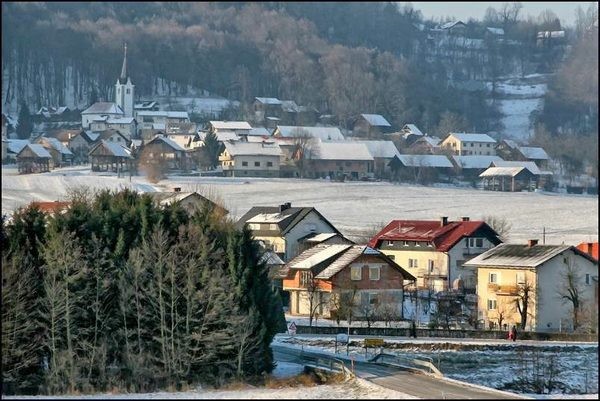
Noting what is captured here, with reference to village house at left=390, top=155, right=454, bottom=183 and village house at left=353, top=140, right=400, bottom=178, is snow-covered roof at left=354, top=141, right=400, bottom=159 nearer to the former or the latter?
village house at left=353, top=140, right=400, bottom=178

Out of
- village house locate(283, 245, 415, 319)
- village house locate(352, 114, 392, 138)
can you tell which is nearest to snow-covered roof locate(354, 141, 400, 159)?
village house locate(352, 114, 392, 138)

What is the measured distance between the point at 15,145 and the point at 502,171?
23718mm

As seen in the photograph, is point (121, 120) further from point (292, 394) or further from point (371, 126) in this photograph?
point (292, 394)

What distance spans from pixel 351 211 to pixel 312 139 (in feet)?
79.7

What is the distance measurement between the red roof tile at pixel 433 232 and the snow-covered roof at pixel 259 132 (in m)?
41.7

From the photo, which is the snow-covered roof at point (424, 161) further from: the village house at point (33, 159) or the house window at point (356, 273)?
the house window at point (356, 273)

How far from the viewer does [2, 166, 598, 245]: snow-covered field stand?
3984 cm

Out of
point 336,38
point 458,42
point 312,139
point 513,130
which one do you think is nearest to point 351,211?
point 312,139

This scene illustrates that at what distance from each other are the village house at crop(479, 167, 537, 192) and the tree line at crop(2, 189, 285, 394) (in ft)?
124

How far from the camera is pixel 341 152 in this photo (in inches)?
2514

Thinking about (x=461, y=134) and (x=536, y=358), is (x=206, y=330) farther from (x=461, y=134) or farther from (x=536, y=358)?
(x=461, y=134)

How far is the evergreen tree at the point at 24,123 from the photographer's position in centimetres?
7825

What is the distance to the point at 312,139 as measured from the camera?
68.8 metres

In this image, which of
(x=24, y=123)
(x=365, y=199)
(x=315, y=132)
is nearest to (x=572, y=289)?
(x=365, y=199)
